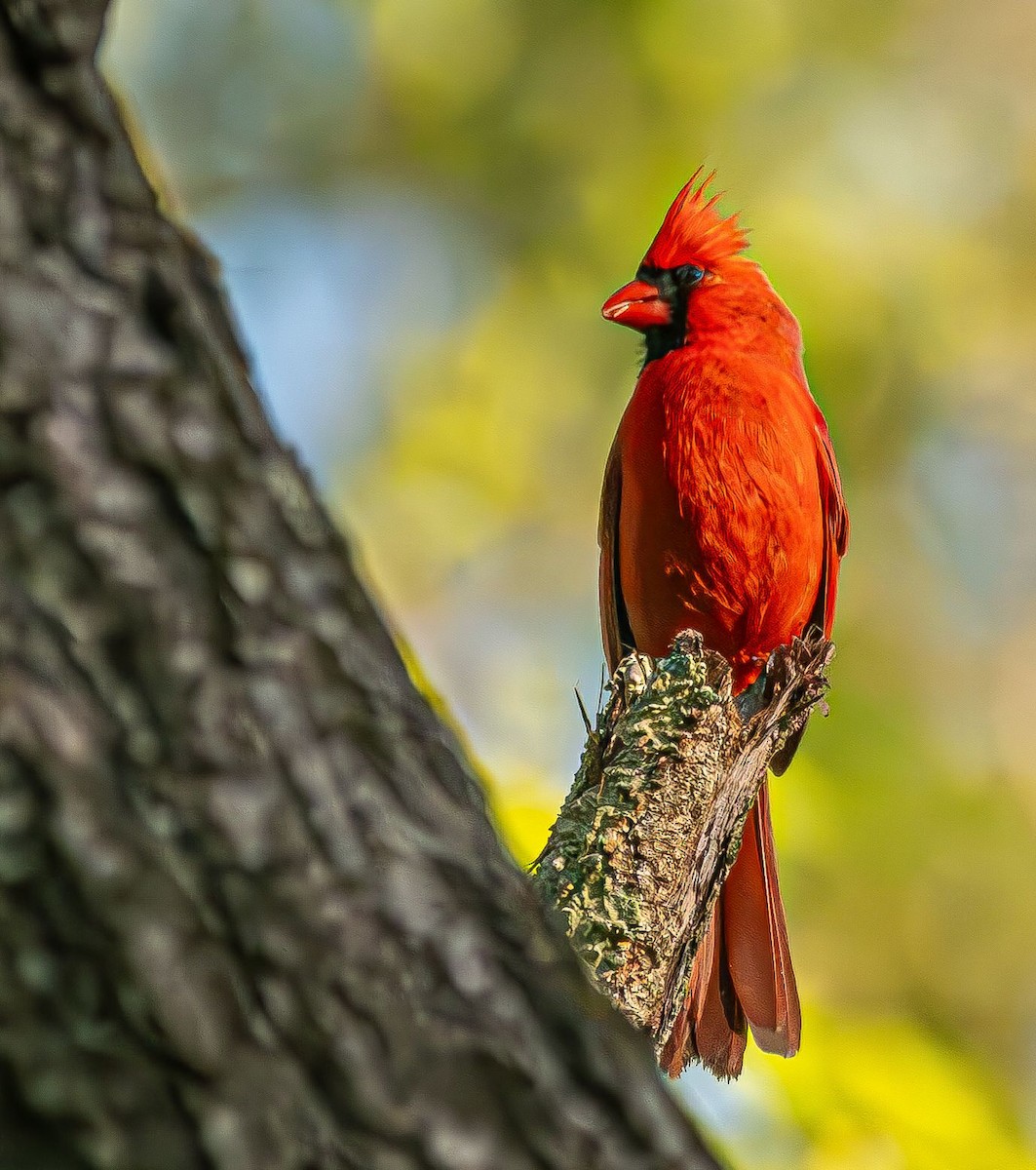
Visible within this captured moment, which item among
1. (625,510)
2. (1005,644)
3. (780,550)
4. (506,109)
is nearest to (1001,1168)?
(780,550)

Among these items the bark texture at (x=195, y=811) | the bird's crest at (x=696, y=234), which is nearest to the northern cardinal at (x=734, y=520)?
the bird's crest at (x=696, y=234)

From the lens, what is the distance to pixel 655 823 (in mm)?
2104

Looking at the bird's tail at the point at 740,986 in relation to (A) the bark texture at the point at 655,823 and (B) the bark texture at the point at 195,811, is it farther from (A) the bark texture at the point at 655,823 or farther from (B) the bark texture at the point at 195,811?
(B) the bark texture at the point at 195,811

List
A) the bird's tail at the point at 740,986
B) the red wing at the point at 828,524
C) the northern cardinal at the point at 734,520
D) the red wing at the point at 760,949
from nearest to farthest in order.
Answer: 1. the bird's tail at the point at 740,986
2. the red wing at the point at 760,949
3. the northern cardinal at the point at 734,520
4. the red wing at the point at 828,524

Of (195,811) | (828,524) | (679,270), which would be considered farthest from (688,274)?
(195,811)

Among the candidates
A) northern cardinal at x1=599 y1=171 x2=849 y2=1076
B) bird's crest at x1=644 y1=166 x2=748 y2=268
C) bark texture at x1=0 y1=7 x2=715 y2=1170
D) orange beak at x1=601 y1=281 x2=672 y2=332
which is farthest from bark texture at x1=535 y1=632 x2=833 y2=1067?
bird's crest at x1=644 y1=166 x2=748 y2=268

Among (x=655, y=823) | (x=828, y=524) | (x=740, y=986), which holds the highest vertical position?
(x=828, y=524)

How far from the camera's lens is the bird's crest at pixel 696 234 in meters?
3.71

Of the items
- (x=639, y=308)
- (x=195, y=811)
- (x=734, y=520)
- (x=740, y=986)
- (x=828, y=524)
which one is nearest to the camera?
(x=195, y=811)

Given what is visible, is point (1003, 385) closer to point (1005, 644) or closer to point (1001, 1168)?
point (1005, 644)

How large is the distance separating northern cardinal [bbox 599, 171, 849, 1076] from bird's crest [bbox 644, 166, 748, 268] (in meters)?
0.14

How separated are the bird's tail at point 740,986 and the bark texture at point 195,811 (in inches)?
67.0

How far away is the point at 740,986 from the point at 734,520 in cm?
99

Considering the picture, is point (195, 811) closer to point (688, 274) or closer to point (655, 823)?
point (655, 823)
